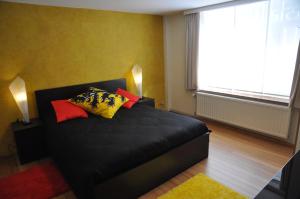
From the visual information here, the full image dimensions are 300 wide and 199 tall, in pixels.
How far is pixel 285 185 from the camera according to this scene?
4.04 ft

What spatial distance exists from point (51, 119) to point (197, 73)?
2815 millimetres

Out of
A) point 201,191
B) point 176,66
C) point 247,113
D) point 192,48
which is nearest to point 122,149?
point 201,191

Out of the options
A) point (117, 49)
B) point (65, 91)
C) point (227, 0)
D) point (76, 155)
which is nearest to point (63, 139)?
point (76, 155)

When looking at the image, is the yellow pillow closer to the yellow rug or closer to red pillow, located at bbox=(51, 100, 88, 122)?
red pillow, located at bbox=(51, 100, 88, 122)

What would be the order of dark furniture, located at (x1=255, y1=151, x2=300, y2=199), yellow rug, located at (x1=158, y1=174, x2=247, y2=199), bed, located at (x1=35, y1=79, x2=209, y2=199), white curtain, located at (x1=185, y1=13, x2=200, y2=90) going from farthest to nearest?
white curtain, located at (x1=185, y1=13, x2=200, y2=90), yellow rug, located at (x1=158, y1=174, x2=247, y2=199), bed, located at (x1=35, y1=79, x2=209, y2=199), dark furniture, located at (x1=255, y1=151, x2=300, y2=199)

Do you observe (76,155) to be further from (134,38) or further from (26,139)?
(134,38)

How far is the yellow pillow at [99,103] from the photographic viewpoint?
10.3 ft

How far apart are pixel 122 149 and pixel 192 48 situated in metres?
2.84

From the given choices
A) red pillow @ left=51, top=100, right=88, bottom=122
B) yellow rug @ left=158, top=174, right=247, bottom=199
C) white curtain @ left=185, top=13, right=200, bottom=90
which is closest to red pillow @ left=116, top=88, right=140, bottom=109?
red pillow @ left=51, top=100, right=88, bottom=122

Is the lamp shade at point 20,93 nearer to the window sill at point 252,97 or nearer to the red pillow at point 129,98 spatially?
the red pillow at point 129,98

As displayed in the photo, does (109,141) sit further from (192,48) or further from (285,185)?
(192,48)

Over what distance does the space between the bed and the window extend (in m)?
1.41

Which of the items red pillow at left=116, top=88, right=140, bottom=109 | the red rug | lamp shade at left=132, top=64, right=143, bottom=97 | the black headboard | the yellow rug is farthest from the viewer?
lamp shade at left=132, top=64, right=143, bottom=97

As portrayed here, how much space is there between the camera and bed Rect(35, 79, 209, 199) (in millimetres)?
1917
